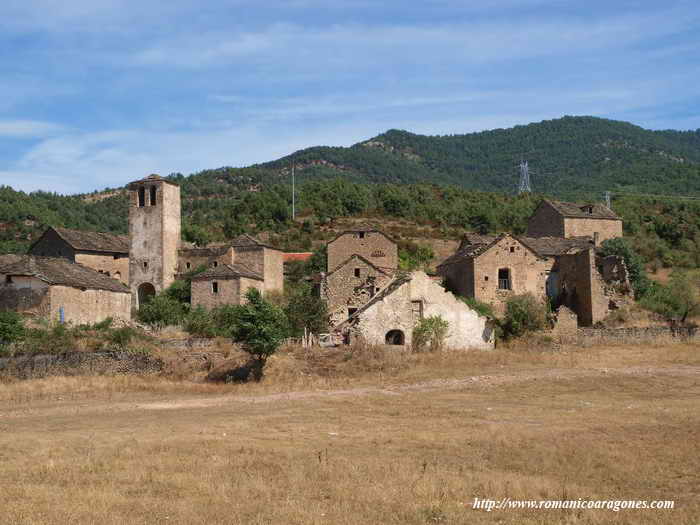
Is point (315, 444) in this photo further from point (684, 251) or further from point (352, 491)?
point (684, 251)

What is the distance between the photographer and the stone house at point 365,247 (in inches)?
1971

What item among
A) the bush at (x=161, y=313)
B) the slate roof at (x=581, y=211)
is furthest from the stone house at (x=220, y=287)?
the slate roof at (x=581, y=211)

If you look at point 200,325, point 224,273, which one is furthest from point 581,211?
point 200,325

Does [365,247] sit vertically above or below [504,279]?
above

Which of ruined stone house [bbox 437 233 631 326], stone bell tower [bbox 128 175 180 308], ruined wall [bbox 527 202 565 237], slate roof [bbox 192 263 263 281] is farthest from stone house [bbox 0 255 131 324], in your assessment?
ruined wall [bbox 527 202 565 237]

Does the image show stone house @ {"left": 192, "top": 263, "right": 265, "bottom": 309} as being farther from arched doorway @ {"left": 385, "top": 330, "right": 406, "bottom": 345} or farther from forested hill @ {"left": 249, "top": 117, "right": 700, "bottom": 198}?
forested hill @ {"left": 249, "top": 117, "right": 700, "bottom": 198}

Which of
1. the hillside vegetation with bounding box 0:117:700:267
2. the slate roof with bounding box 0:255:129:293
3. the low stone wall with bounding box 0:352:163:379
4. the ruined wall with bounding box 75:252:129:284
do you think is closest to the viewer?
the low stone wall with bounding box 0:352:163:379

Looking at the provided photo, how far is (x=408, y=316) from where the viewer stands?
3591 cm

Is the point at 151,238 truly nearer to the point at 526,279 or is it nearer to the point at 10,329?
the point at 10,329

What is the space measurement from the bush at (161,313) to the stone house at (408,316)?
36.8 ft

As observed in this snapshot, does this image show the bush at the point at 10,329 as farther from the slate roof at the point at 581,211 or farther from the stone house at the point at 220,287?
the slate roof at the point at 581,211

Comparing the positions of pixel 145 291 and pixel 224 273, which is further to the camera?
pixel 145 291

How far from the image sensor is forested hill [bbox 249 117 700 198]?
391 ft

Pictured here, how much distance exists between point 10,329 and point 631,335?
26.9 metres
